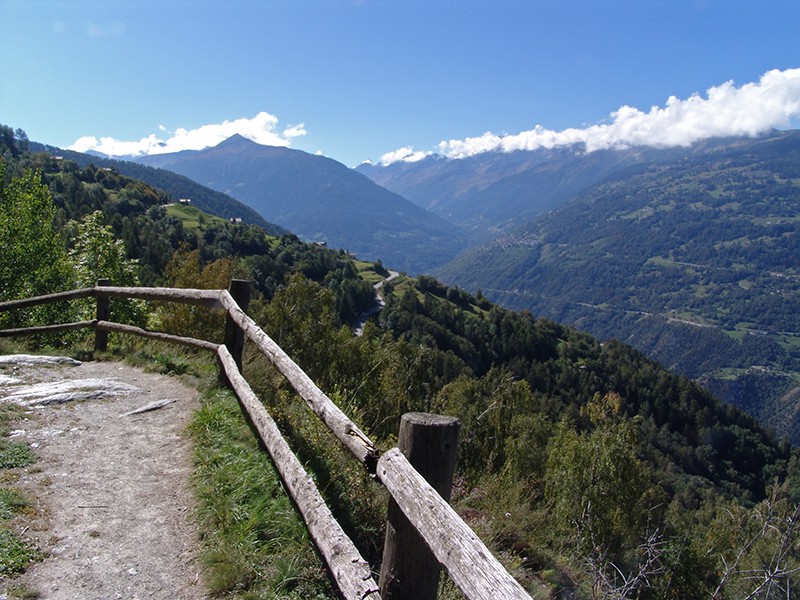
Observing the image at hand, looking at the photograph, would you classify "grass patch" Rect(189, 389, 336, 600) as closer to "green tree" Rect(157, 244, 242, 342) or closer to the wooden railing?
the wooden railing

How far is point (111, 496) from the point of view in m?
4.72

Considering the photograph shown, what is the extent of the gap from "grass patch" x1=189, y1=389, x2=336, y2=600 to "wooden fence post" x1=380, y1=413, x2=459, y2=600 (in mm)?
851

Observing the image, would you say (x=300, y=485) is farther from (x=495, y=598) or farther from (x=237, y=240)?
(x=237, y=240)

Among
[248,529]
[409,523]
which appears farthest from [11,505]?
[409,523]

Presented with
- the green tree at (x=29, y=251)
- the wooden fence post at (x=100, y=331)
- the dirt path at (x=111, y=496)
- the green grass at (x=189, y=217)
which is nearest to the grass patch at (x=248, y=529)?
the dirt path at (x=111, y=496)

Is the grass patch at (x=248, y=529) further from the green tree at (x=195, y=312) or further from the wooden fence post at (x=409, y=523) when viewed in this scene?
the green tree at (x=195, y=312)

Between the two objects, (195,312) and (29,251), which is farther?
(29,251)

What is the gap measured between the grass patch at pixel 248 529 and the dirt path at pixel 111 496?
0.16 meters

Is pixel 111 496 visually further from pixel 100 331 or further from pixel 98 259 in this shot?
pixel 98 259

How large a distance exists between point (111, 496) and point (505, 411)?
2059 cm

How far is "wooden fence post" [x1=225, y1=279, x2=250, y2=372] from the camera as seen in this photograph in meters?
7.04

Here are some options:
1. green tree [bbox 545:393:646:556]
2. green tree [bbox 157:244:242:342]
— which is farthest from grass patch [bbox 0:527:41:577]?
green tree [bbox 545:393:646:556]

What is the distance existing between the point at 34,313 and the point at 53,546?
20978 millimetres

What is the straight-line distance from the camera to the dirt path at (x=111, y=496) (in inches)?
141
